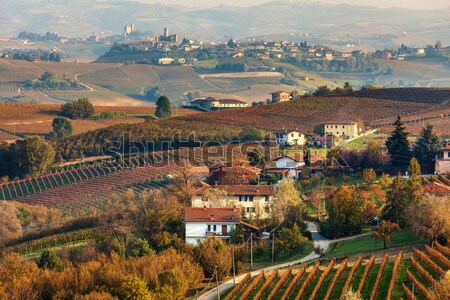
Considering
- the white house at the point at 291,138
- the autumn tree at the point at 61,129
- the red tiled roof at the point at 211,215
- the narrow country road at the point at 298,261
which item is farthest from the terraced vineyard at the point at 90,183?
the autumn tree at the point at 61,129

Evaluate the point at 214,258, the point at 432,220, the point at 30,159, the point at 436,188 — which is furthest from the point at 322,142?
the point at 214,258

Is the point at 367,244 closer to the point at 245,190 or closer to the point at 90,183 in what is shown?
the point at 245,190

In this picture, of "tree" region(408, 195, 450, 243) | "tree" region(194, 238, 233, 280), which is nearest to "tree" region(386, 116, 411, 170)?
"tree" region(408, 195, 450, 243)

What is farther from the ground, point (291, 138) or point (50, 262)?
point (50, 262)

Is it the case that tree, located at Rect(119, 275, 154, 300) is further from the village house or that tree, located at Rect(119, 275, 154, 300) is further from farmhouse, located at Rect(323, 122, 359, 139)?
farmhouse, located at Rect(323, 122, 359, 139)

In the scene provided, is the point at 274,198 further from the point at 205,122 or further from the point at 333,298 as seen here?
the point at 205,122

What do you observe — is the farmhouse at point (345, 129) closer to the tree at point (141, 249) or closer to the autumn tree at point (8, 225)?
the autumn tree at point (8, 225)
